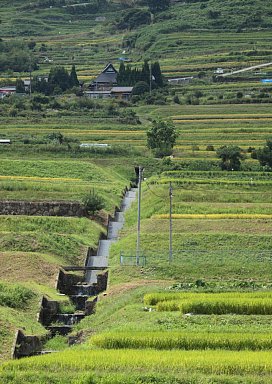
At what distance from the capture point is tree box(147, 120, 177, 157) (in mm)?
84438

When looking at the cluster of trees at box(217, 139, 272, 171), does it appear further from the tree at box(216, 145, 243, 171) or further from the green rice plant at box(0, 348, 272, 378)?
the green rice plant at box(0, 348, 272, 378)

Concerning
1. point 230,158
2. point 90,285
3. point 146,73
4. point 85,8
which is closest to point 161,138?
point 230,158

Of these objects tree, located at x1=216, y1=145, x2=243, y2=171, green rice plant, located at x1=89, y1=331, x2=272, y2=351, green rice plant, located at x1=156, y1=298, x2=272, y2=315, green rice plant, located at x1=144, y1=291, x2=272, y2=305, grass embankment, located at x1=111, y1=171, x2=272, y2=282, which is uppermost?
tree, located at x1=216, y1=145, x2=243, y2=171

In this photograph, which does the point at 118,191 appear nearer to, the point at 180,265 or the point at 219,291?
the point at 180,265

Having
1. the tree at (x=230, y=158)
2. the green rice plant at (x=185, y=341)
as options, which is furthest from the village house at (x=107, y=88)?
the green rice plant at (x=185, y=341)

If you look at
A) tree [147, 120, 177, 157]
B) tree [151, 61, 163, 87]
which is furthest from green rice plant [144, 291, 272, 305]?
tree [151, 61, 163, 87]

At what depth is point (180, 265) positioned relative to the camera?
4819 cm

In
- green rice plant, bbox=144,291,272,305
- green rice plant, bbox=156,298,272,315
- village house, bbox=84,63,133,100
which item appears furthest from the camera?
village house, bbox=84,63,133,100

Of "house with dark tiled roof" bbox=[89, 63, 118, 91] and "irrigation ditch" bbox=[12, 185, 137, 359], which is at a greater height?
"house with dark tiled roof" bbox=[89, 63, 118, 91]

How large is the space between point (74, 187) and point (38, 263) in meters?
20.4

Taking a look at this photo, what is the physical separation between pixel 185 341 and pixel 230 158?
47344 millimetres

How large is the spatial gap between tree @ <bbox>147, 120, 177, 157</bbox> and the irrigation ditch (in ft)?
73.0

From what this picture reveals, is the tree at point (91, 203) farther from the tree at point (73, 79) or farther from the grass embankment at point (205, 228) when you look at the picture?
the tree at point (73, 79)

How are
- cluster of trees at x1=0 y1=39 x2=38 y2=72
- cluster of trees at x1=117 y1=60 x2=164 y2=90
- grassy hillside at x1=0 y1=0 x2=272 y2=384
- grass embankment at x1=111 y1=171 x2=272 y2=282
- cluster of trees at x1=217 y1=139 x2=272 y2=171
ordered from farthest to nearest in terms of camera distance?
cluster of trees at x1=0 y1=39 x2=38 y2=72, cluster of trees at x1=117 y1=60 x2=164 y2=90, cluster of trees at x1=217 y1=139 x2=272 y2=171, grass embankment at x1=111 y1=171 x2=272 y2=282, grassy hillside at x1=0 y1=0 x2=272 y2=384
